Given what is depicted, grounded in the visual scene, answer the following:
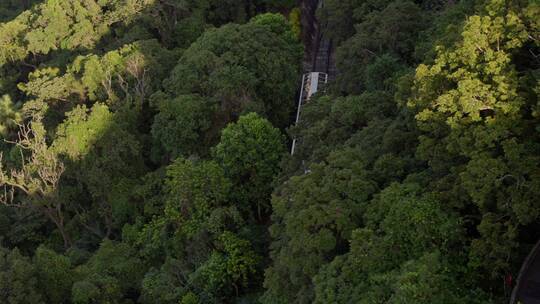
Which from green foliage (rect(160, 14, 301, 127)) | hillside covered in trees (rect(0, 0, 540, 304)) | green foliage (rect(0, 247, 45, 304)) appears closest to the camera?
hillside covered in trees (rect(0, 0, 540, 304))

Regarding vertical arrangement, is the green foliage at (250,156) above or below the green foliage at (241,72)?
below

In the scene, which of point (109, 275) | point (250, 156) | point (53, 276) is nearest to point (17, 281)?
point (53, 276)

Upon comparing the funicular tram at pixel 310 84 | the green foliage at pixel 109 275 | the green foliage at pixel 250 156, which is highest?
the funicular tram at pixel 310 84

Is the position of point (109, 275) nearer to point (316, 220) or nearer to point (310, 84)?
point (316, 220)

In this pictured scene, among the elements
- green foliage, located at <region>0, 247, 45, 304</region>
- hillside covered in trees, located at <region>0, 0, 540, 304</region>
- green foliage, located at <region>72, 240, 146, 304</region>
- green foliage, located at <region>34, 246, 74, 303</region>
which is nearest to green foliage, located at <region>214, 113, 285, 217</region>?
hillside covered in trees, located at <region>0, 0, 540, 304</region>

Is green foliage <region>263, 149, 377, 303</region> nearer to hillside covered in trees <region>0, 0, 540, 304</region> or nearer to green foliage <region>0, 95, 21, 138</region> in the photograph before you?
hillside covered in trees <region>0, 0, 540, 304</region>

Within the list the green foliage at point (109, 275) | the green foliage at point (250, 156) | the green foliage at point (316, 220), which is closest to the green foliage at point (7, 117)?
the green foliage at point (109, 275)

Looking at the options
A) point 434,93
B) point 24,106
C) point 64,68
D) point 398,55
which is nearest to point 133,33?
point 64,68

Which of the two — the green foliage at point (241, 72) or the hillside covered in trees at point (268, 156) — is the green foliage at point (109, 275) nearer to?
the hillside covered in trees at point (268, 156)

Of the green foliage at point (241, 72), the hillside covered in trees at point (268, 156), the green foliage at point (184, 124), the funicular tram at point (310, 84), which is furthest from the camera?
the funicular tram at point (310, 84)
